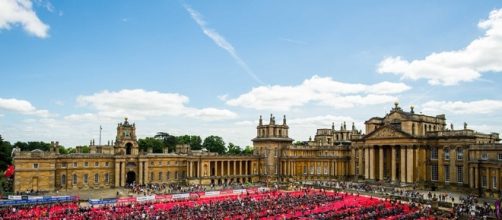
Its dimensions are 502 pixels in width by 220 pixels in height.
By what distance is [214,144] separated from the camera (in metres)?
97.4

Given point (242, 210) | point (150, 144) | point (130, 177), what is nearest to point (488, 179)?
point (242, 210)

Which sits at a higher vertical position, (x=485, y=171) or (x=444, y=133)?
(x=444, y=133)

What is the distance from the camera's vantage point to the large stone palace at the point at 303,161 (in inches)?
1986

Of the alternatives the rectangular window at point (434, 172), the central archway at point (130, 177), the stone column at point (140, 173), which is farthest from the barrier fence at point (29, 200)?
the rectangular window at point (434, 172)

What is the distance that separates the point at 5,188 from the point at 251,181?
120 ft

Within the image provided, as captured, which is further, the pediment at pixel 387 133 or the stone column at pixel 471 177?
the pediment at pixel 387 133

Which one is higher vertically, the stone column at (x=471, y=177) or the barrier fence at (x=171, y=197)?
the stone column at (x=471, y=177)

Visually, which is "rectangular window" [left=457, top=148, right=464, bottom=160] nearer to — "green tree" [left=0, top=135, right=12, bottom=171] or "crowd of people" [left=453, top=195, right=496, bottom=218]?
"crowd of people" [left=453, top=195, right=496, bottom=218]

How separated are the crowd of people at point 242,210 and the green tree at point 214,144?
52.2 m

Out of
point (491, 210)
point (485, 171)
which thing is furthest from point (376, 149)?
point (491, 210)

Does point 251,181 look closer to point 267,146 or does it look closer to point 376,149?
point 267,146

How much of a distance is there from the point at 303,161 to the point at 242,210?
35.0m

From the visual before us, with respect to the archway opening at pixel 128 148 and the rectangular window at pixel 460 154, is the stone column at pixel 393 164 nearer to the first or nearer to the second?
the rectangular window at pixel 460 154

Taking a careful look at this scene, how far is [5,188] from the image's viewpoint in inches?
2254
